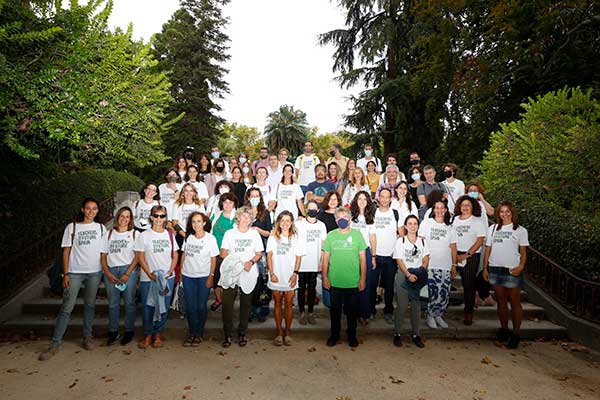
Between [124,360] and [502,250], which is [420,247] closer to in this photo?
[502,250]

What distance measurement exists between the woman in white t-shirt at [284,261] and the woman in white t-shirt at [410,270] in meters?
1.56

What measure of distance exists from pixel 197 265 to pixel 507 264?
4.75 m

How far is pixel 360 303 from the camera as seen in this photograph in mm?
5348

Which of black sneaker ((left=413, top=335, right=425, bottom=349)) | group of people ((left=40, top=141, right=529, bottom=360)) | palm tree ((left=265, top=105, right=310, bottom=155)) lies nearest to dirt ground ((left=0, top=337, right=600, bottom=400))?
black sneaker ((left=413, top=335, right=425, bottom=349))

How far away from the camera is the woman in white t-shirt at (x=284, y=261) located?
17.0ft

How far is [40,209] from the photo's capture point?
7496mm

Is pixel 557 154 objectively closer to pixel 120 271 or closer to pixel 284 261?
pixel 284 261

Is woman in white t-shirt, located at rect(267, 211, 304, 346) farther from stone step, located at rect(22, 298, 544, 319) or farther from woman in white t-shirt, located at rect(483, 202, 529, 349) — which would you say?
woman in white t-shirt, located at rect(483, 202, 529, 349)

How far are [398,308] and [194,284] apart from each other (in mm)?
3144

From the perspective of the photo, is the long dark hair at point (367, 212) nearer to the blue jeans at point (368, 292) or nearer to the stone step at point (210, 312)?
the blue jeans at point (368, 292)

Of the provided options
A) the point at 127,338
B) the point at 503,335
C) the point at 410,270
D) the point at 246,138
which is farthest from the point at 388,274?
the point at 246,138

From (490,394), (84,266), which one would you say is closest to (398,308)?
(490,394)

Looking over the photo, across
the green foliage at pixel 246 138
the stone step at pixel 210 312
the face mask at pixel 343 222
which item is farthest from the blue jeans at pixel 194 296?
the green foliage at pixel 246 138

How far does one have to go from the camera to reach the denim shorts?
524 cm
